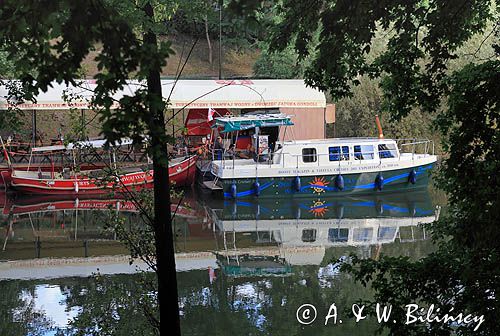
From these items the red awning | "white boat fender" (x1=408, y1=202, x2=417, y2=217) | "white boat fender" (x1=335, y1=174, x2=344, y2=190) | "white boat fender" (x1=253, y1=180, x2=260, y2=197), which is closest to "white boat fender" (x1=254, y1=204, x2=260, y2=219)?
"white boat fender" (x1=253, y1=180, x2=260, y2=197)

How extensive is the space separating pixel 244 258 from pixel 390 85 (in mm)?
9205

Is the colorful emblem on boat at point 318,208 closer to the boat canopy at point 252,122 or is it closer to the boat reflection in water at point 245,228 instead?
the boat reflection in water at point 245,228

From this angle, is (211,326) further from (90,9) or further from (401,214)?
(401,214)

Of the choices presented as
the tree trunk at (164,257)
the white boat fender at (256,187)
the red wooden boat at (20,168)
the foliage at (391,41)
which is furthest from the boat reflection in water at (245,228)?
the tree trunk at (164,257)

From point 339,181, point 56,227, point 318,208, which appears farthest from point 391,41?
point 339,181

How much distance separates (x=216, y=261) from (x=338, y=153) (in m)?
8.83

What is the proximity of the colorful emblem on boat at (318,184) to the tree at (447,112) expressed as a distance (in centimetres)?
1573

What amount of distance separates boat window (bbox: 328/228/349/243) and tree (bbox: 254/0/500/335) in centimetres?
1031

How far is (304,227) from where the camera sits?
18.8 m

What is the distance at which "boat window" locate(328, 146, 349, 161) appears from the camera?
74.7 feet

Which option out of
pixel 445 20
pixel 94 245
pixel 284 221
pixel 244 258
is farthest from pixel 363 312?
pixel 284 221

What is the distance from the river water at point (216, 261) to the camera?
1024 cm

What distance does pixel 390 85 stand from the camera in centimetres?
668

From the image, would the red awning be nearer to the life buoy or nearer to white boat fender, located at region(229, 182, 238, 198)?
white boat fender, located at region(229, 182, 238, 198)
